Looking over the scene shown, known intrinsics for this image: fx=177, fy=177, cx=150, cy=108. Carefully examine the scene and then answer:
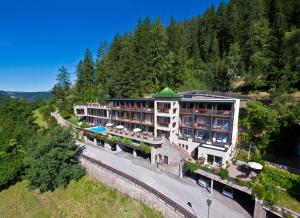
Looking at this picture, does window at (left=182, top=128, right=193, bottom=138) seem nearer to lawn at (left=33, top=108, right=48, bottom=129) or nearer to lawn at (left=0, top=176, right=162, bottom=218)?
lawn at (left=0, top=176, right=162, bottom=218)

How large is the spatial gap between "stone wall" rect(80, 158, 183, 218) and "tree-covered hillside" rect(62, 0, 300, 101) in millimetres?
23765

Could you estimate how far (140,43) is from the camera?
63688 millimetres

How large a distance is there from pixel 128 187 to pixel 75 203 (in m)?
10.7

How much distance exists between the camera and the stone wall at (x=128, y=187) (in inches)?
927

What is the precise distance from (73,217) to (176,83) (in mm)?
44720

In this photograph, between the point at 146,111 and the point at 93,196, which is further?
the point at 146,111

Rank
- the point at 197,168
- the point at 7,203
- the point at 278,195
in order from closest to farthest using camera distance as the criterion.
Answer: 1. the point at 278,195
2. the point at 197,168
3. the point at 7,203

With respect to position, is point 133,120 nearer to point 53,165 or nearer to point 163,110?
point 163,110

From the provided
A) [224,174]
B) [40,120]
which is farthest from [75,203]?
[40,120]

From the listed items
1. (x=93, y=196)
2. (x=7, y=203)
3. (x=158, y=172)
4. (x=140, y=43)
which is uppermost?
(x=140, y=43)

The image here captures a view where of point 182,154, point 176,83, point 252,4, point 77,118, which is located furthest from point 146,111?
point 252,4

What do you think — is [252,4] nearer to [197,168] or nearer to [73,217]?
[197,168]

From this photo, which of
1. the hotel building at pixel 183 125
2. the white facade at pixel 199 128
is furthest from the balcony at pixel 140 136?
the white facade at pixel 199 128

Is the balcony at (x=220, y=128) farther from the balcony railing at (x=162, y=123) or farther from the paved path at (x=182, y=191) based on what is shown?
the paved path at (x=182, y=191)
